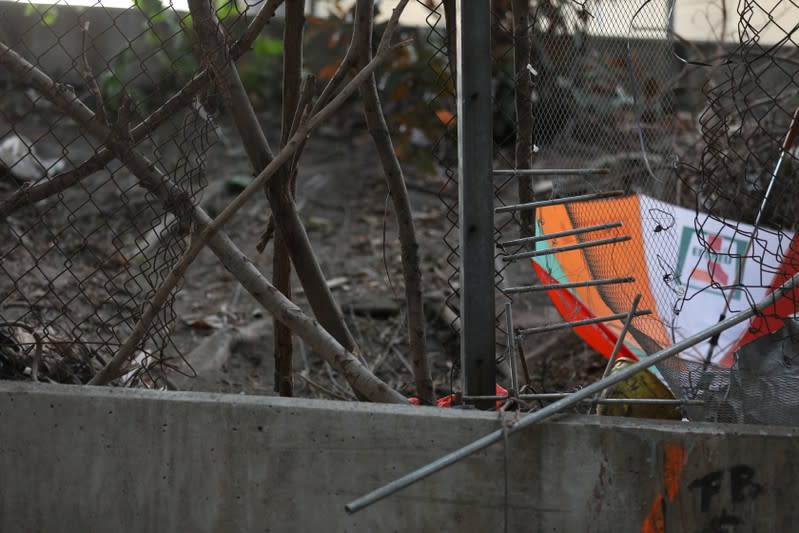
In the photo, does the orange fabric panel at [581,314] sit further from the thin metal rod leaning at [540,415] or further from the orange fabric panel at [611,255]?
the thin metal rod leaning at [540,415]

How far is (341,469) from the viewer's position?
2252 millimetres

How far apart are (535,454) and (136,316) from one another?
4.23 ft

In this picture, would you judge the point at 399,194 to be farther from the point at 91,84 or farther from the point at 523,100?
the point at 91,84

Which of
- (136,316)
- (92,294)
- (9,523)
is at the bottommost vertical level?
(9,523)

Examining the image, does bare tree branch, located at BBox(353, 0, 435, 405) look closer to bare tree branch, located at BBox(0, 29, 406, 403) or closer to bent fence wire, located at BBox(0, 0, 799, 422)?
bent fence wire, located at BBox(0, 0, 799, 422)

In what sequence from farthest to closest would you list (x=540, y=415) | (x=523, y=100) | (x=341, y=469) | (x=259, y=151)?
(x=523, y=100)
(x=259, y=151)
(x=341, y=469)
(x=540, y=415)

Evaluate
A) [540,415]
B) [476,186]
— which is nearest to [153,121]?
[476,186]

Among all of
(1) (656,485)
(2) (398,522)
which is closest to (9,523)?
(2) (398,522)

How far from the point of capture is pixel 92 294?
5.19 m

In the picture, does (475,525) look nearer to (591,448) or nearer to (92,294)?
(591,448)

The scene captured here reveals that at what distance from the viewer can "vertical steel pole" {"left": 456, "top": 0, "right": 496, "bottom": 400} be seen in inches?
92.1

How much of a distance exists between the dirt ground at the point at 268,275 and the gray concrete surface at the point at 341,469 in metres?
0.38

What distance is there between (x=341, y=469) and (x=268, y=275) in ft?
11.4

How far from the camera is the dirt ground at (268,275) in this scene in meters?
3.53
